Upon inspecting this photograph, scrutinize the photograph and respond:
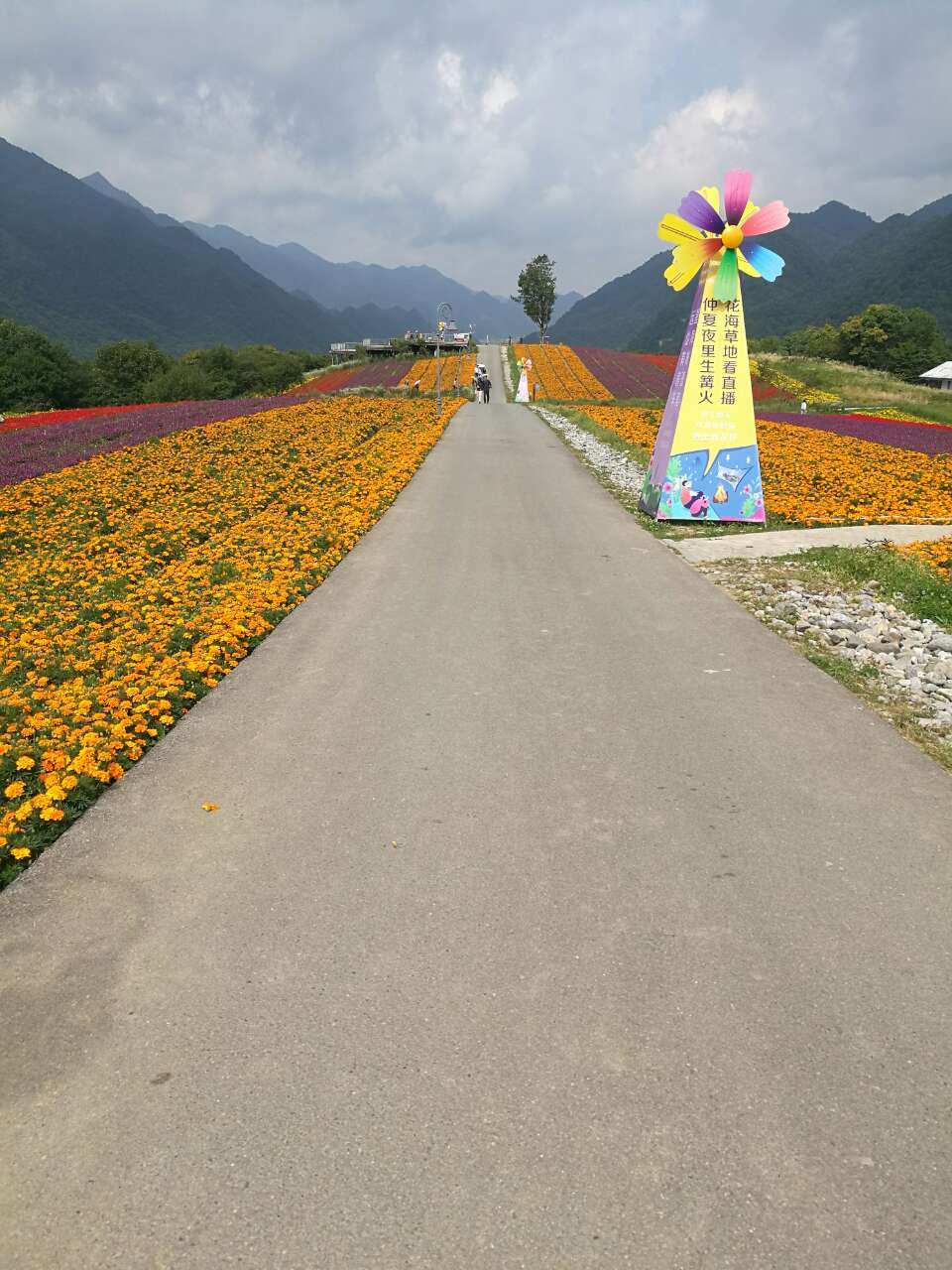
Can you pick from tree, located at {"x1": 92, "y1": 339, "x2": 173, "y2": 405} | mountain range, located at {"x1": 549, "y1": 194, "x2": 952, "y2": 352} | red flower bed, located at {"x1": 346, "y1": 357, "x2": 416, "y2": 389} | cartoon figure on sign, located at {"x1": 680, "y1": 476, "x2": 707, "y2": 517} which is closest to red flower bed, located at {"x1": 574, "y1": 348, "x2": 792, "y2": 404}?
red flower bed, located at {"x1": 346, "y1": 357, "x2": 416, "y2": 389}

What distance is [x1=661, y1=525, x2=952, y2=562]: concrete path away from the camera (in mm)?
11344

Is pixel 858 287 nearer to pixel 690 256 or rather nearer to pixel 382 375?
pixel 382 375

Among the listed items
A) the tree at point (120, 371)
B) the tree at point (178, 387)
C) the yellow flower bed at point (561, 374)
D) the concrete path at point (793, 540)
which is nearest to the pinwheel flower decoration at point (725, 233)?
the concrete path at point (793, 540)

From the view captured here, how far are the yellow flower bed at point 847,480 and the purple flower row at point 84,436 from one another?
15857 mm

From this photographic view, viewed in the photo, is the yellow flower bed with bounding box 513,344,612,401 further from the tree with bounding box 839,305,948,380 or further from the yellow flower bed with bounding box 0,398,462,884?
the tree with bounding box 839,305,948,380

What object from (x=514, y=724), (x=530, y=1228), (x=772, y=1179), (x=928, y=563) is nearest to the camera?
(x=530, y=1228)

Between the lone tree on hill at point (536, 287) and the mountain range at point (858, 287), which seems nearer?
the lone tree on hill at point (536, 287)

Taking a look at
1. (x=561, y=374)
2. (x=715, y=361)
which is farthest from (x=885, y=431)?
(x=561, y=374)

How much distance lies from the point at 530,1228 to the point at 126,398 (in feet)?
263

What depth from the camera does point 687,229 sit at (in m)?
12.5

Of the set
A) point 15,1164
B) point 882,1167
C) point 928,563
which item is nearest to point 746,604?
point 928,563

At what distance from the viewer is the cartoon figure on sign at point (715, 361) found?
12.3m

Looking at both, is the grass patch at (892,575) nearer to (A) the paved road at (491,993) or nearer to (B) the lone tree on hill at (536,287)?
(A) the paved road at (491,993)

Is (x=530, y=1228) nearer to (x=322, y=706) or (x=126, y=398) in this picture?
(x=322, y=706)
